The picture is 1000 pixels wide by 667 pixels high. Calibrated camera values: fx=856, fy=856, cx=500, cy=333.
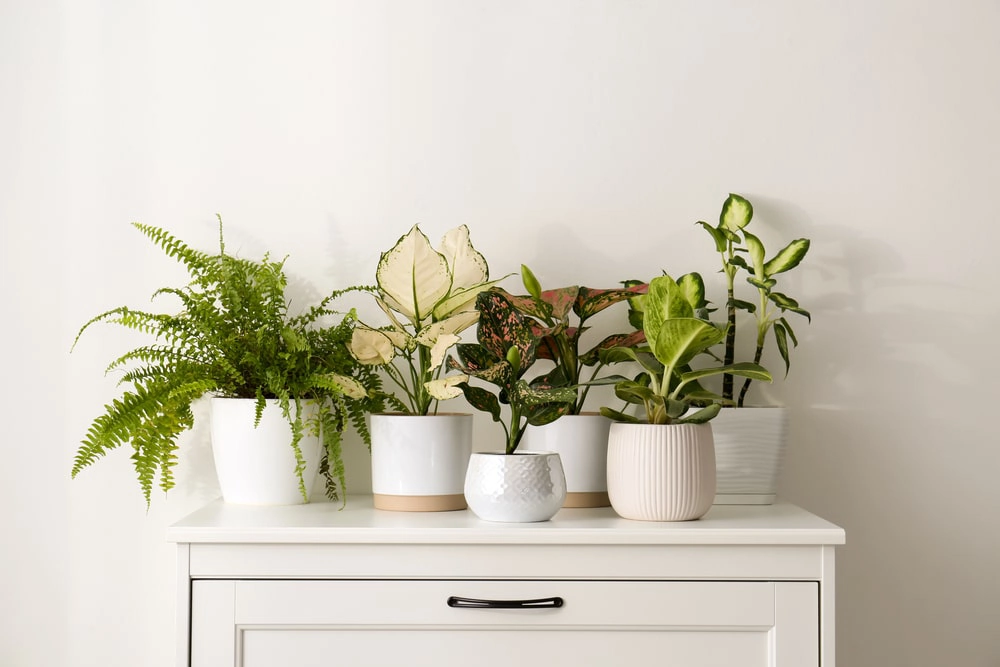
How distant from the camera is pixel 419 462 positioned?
53.3 inches

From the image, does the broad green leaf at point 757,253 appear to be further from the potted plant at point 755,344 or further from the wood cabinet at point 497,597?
the wood cabinet at point 497,597

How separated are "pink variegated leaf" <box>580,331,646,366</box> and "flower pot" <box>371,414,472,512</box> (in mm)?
249

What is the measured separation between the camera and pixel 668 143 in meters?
1.60

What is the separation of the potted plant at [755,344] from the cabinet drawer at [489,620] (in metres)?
0.26

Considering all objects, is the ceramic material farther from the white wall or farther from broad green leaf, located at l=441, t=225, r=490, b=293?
the white wall

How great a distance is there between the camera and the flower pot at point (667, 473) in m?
1.26

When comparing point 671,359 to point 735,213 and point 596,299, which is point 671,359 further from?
point 735,213

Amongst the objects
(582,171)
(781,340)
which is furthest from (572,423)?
(582,171)

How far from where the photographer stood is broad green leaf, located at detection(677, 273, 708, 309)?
4.58ft

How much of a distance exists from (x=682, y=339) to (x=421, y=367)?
428mm

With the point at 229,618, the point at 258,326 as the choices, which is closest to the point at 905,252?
the point at 258,326

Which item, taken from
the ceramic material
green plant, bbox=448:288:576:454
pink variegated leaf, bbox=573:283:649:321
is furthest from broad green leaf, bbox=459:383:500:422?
pink variegated leaf, bbox=573:283:649:321

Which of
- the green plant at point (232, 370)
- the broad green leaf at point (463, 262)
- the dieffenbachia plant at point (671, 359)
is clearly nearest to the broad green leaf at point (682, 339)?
the dieffenbachia plant at point (671, 359)

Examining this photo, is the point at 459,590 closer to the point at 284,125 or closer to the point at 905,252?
the point at 284,125
